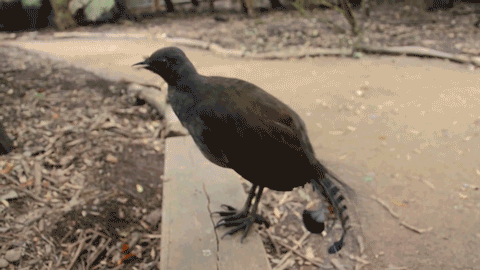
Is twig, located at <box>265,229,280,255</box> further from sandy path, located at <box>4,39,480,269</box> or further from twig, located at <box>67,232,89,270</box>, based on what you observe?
twig, located at <box>67,232,89,270</box>

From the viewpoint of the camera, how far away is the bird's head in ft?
6.06

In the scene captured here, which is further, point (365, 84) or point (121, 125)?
point (365, 84)

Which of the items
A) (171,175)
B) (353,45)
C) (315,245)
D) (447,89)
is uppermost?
(353,45)

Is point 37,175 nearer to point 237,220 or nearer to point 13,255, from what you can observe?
point 13,255

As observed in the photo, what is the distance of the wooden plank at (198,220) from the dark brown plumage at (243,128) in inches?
17.2

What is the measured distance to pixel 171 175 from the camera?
8.57 feet

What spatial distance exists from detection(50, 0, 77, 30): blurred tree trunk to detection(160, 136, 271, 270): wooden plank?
7.20 meters

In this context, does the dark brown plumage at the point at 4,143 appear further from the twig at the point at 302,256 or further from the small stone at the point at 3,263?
the twig at the point at 302,256

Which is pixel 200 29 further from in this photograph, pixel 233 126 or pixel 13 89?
pixel 233 126

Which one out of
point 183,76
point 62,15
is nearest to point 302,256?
point 183,76

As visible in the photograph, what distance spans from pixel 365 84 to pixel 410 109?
0.86 m

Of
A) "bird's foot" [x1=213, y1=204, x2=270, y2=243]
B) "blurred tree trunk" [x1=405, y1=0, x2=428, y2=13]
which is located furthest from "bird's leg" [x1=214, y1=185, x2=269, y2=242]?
"blurred tree trunk" [x1=405, y1=0, x2=428, y2=13]

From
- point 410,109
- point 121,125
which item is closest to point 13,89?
point 121,125

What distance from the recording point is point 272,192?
3.08m
